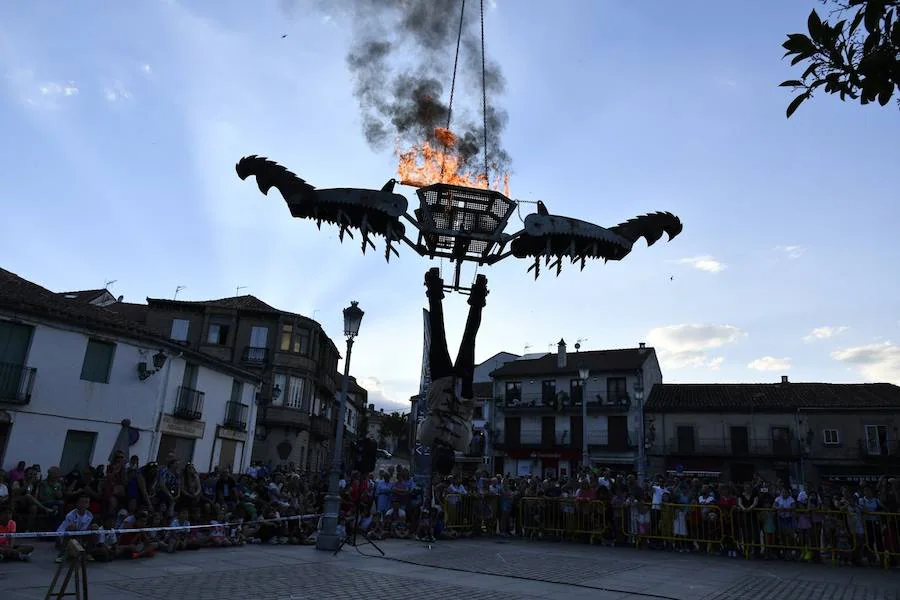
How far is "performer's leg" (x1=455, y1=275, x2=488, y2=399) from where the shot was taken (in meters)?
9.54

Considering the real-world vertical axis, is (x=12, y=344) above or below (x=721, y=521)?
above

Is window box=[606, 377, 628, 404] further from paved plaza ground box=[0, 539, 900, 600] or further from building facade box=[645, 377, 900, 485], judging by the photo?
paved plaza ground box=[0, 539, 900, 600]

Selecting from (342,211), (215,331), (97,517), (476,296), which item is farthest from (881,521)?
(215,331)

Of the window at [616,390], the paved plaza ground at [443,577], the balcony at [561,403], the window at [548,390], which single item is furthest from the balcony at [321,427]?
the paved plaza ground at [443,577]

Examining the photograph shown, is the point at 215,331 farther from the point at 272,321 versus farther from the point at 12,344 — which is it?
the point at 12,344

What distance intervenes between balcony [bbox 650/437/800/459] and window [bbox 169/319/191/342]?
107ft

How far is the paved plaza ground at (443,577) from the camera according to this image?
732 cm

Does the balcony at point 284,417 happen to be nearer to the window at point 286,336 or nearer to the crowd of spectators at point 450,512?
the window at point 286,336

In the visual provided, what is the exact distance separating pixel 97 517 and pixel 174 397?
14.6 metres

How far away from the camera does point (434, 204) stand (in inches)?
374

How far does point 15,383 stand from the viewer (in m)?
18.7

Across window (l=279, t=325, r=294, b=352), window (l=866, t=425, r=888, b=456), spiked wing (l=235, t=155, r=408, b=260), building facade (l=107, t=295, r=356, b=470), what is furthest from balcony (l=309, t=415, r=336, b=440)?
window (l=866, t=425, r=888, b=456)

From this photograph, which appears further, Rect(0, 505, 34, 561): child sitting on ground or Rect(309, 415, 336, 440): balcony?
Rect(309, 415, 336, 440): balcony

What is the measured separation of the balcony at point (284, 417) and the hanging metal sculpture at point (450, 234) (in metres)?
30.2
